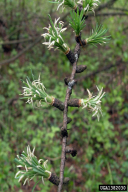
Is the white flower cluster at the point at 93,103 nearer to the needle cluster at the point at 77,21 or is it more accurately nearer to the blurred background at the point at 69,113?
the needle cluster at the point at 77,21

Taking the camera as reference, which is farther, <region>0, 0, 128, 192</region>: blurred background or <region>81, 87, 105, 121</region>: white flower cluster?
<region>0, 0, 128, 192</region>: blurred background

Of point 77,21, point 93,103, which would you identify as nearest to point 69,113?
point 93,103

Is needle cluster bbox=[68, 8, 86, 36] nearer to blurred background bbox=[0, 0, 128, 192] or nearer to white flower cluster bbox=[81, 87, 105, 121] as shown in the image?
white flower cluster bbox=[81, 87, 105, 121]

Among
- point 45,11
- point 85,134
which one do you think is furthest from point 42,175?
point 45,11

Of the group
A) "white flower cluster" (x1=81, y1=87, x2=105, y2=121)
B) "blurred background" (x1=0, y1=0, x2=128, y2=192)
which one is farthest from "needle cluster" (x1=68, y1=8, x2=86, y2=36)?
"blurred background" (x1=0, y1=0, x2=128, y2=192)

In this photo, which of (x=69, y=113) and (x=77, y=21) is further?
(x=69, y=113)

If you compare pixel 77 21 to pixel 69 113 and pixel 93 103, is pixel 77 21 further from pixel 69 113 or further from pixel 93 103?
pixel 69 113

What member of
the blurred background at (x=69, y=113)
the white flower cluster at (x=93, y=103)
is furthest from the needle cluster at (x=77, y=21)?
the blurred background at (x=69, y=113)

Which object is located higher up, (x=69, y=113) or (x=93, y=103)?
(x=69, y=113)
